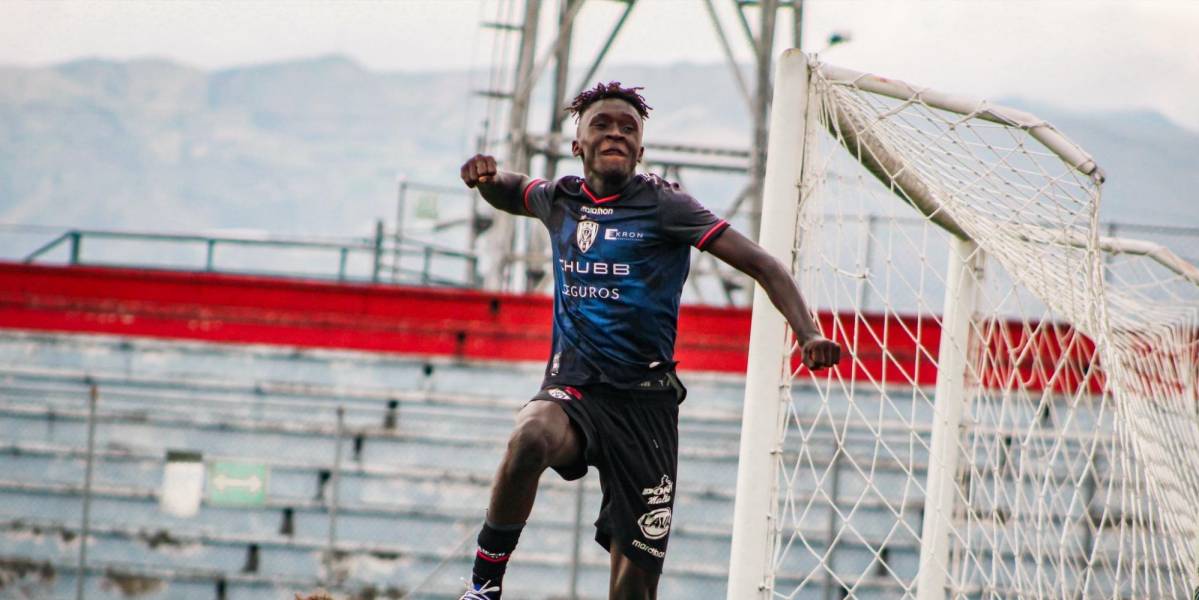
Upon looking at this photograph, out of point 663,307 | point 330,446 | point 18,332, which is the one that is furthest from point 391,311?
point 663,307

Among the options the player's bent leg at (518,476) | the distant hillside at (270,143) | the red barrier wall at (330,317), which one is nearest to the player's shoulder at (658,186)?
the player's bent leg at (518,476)

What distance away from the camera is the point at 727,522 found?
939 centimetres

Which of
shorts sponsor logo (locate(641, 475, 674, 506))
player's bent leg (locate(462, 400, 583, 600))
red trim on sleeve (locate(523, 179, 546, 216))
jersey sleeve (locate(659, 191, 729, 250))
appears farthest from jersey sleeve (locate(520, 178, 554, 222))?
shorts sponsor logo (locate(641, 475, 674, 506))

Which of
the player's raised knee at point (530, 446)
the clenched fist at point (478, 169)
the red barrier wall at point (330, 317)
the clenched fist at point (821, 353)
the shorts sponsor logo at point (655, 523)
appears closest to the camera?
→ the clenched fist at point (821, 353)

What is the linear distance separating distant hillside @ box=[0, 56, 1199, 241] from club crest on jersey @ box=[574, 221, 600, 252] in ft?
137

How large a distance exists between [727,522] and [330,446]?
3.13 meters

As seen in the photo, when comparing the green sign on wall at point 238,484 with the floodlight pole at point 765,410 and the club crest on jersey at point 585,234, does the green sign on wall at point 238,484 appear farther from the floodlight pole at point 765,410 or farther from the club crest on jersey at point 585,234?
the club crest on jersey at point 585,234

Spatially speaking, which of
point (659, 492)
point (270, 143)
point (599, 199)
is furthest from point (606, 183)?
point (270, 143)

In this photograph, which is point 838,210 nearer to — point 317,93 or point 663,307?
point 663,307

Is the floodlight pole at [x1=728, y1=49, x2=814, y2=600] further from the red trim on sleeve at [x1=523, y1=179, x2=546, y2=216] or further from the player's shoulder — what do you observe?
the red trim on sleeve at [x1=523, y1=179, x2=546, y2=216]

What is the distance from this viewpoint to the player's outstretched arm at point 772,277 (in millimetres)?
3607

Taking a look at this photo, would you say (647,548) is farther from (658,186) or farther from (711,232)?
(658,186)

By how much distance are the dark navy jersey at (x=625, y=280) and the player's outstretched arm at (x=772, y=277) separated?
0.17ft

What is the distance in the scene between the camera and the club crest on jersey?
152 inches
